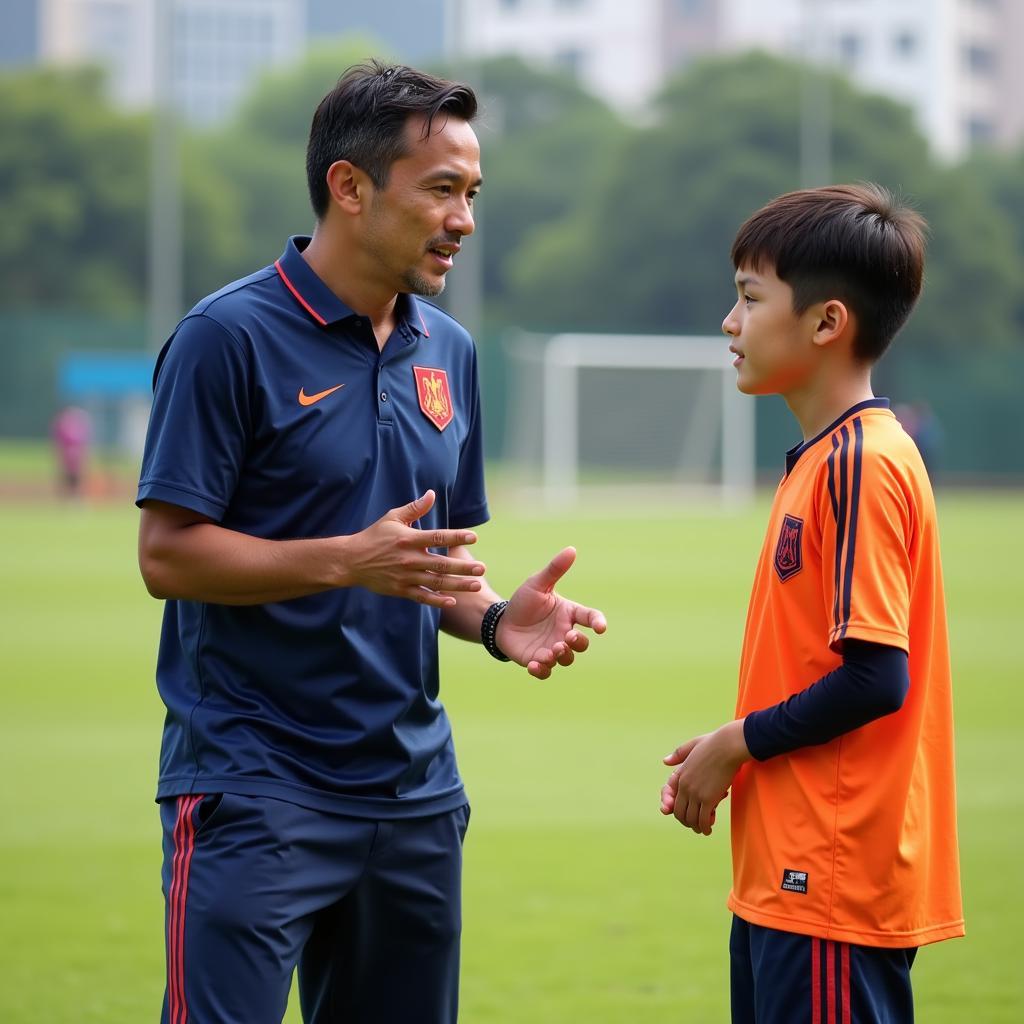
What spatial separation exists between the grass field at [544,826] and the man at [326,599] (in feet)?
5.89

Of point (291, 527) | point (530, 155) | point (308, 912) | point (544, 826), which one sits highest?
point (530, 155)

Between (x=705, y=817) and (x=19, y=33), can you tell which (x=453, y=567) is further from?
(x=19, y=33)

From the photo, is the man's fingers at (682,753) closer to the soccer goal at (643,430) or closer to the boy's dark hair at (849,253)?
the boy's dark hair at (849,253)

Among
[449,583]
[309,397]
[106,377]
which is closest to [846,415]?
[449,583]

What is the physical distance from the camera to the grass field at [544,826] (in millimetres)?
4965

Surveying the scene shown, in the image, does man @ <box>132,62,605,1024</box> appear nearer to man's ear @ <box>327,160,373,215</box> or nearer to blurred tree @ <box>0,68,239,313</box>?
man's ear @ <box>327,160,373,215</box>

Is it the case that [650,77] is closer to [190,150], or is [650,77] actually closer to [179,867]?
[190,150]

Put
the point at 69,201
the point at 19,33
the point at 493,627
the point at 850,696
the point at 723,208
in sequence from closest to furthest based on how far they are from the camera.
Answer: the point at 850,696
the point at 493,627
the point at 69,201
the point at 723,208
the point at 19,33

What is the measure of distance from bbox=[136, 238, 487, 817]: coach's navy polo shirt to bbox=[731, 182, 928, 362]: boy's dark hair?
809 mm

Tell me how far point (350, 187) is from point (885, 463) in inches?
46.8

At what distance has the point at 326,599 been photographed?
298 centimetres

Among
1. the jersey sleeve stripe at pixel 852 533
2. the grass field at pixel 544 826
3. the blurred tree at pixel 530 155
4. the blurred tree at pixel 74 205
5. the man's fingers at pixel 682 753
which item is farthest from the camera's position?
the blurred tree at pixel 530 155

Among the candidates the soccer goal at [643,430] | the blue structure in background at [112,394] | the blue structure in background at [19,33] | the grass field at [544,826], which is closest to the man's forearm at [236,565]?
the grass field at [544,826]

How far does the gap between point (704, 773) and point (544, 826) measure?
14.0ft
